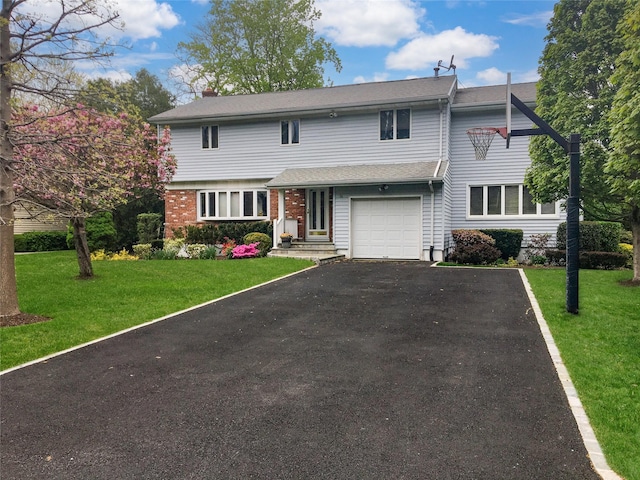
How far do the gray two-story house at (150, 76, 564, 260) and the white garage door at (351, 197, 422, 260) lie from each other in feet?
0.12

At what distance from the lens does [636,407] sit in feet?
13.5

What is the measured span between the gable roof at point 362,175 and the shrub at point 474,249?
2.33 metres

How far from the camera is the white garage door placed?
16.5 metres

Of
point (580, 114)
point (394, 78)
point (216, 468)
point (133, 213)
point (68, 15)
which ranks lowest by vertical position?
point (216, 468)

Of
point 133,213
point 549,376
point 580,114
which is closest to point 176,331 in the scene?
point 549,376

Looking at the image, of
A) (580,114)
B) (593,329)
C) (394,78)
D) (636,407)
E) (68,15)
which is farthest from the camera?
(394,78)

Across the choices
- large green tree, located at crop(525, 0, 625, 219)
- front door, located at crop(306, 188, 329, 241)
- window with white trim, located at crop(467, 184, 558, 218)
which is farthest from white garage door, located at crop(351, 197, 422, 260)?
large green tree, located at crop(525, 0, 625, 219)

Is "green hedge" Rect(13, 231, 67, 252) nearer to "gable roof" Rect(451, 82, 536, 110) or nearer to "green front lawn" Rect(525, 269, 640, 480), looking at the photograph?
"gable roof" Rect(451, 82, 536, 110)

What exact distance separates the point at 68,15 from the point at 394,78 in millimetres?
16337

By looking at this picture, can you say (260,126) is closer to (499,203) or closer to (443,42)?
(443,42)

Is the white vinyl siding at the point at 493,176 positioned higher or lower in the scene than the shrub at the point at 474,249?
higher

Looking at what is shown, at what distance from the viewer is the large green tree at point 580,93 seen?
1048 cm

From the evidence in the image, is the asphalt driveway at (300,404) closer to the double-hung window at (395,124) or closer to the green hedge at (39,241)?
the double-hung window at (395,124)

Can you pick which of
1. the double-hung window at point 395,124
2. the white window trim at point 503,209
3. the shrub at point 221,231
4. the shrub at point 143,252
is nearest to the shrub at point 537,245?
the white window trim at point 503,209
